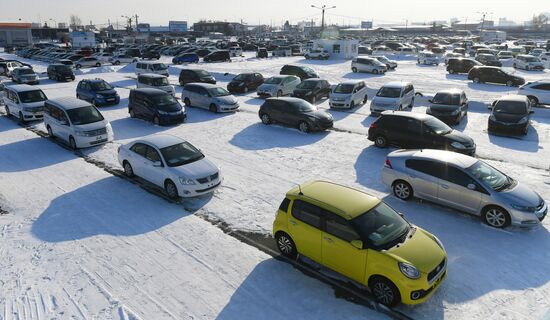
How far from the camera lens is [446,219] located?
10.5 meters

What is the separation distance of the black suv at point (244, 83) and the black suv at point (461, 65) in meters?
20.1

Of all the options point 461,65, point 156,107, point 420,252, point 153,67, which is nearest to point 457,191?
point 420,252

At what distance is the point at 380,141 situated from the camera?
53.7ft

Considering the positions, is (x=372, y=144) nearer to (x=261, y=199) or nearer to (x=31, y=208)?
(x=261, y=199)

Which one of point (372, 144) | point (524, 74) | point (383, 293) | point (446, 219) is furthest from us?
point (524, 74)

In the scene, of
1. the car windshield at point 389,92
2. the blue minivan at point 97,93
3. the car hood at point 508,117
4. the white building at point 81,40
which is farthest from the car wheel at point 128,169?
the white building at point 81,40

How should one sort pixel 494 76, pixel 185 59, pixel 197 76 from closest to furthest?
pixel 494 76
pixel 197 76
pixel 185 59

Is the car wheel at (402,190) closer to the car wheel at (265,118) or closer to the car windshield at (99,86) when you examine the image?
the car wheel at (265,118)

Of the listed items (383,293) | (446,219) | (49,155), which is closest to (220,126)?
(49,155)

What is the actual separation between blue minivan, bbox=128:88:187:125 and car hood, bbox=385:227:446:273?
15414mm

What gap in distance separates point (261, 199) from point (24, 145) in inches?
477

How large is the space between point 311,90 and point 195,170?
15.3 metres

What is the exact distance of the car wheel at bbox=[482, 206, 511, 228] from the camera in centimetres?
986

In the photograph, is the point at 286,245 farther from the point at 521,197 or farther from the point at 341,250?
the point at 521,197
